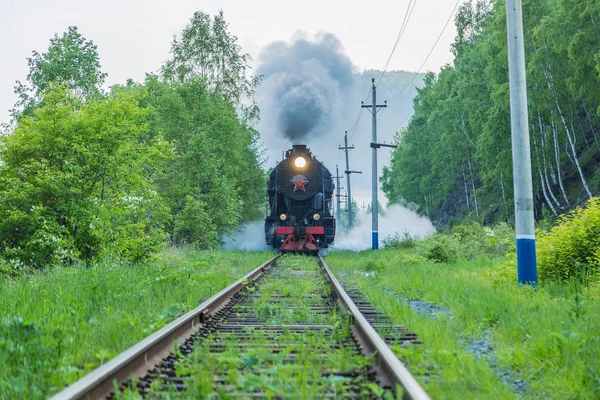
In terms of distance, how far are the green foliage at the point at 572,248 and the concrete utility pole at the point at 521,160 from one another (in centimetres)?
71

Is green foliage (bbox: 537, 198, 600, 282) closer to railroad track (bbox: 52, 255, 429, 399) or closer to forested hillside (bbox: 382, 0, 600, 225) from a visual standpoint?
railroad track (bbox: 52, 255, 429, 399)

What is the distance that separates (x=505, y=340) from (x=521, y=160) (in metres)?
3.69

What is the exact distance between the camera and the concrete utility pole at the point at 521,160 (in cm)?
758

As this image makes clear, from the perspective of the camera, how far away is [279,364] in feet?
12.0

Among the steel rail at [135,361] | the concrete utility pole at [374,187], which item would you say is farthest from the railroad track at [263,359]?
the concrete utility pole at [374,187]

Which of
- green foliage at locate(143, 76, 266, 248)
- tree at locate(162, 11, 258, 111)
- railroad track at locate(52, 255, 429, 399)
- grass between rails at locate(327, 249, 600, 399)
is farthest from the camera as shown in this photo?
tree at locate(162, 11, 258, 111)

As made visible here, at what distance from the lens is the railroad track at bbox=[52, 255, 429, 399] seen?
309cm

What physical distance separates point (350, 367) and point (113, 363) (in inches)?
62.2

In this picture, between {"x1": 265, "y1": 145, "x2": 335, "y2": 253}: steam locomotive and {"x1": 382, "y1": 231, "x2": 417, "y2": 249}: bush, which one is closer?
{"x1": 265, "y1": 145, "x2": 335, "y2": 253}: steam locomotive

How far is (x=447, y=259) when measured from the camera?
1406 centimetres

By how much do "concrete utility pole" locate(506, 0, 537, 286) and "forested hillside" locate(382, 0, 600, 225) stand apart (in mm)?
10790

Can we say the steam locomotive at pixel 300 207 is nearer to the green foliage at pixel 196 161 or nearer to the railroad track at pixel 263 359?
the green foliage at pixel 196 161

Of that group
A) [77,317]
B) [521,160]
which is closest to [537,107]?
[521,160]

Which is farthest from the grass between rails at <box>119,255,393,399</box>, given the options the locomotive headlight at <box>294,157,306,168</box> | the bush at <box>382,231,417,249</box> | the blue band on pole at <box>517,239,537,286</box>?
the bush at <box>382,231,417,249</box>
